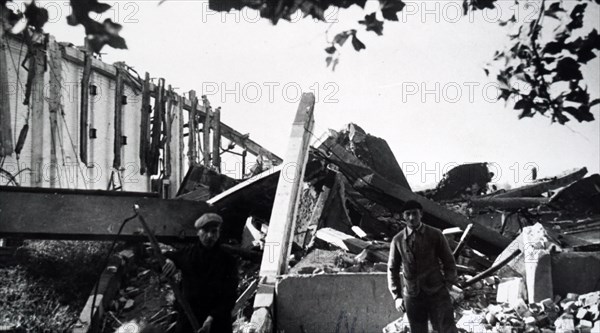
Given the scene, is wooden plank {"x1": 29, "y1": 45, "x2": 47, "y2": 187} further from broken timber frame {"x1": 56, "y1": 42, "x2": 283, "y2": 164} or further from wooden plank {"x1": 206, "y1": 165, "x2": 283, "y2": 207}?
wooden plank {"x1": 206, "y1": 165, "x2": 283, "y2": 207}

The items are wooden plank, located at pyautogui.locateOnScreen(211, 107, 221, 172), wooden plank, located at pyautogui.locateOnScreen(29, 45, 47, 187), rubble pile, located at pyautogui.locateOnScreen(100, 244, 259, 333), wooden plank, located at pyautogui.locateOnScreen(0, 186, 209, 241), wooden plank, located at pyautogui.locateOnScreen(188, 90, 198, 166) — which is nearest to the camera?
rubble pile, located at pyautogui.locateOnScreen(100, 244, 259, 333)

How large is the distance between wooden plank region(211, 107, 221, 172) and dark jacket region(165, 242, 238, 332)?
16.7m

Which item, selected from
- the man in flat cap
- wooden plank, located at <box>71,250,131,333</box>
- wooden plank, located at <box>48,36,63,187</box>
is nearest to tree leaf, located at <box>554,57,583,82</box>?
the man in flat cap

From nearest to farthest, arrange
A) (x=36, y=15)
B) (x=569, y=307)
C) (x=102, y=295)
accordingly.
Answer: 1. (x=36, y=15)
2. (x=569, y=307)
3. (x=102, y=295)

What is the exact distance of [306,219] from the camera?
969 centimetres

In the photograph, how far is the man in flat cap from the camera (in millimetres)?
4375

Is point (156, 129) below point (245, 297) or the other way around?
the other way around

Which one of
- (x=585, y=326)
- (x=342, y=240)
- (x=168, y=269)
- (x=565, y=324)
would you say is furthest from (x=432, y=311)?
(x=342, y=240)

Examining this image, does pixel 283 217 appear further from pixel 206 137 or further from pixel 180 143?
pixel 206 137

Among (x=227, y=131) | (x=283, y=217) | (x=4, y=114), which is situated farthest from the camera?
(x=227, y=131)

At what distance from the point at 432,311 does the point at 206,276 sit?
7.58ft

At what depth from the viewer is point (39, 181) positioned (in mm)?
13195

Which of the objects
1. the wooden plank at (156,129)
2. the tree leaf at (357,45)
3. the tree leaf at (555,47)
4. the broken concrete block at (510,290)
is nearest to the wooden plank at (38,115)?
the wooden plank at (156,129)

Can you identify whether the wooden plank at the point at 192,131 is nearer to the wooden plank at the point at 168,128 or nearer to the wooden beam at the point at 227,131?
the wooden beam at the point at 227,131
